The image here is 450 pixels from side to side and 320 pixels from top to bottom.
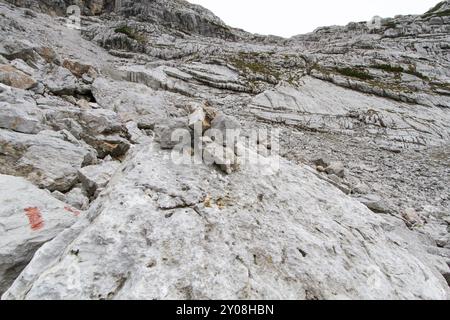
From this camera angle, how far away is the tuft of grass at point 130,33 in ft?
220

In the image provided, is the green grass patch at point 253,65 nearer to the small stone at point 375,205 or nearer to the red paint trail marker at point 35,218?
the small stone at point 375,205

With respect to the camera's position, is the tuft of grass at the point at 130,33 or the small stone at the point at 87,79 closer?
the small stone at the point at 87,79

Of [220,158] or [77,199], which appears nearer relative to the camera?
[220,158]

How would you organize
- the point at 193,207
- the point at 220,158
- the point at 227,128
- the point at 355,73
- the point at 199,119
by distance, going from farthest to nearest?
the point at 355,73, the point at 227,128, the point at 199,119, the point at 220,158, the point at 193,207

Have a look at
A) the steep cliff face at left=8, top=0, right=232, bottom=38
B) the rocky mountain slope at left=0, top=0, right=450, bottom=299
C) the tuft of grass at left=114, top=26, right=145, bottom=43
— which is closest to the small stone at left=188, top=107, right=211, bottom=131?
the rocky mountain slope at left=0, top=0, right=450, bottom=299

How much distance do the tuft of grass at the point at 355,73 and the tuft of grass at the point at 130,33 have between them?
45839 mm

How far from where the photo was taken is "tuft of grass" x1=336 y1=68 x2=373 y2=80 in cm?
5047

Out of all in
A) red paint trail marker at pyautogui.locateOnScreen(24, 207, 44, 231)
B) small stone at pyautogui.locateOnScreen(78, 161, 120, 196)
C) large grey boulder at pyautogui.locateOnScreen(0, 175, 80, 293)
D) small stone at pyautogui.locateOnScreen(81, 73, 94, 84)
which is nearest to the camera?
large grey boulder at pyautogui.locateOnScreen(0, 175, 80, 293)

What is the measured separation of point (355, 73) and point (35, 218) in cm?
5591

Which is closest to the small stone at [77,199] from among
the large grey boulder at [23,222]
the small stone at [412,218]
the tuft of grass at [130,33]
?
the large grey boulder at [23,222]

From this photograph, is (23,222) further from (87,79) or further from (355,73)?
(355,73)

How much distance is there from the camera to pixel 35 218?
5730mm

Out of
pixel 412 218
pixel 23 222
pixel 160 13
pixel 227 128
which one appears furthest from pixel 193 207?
pixel 160 13

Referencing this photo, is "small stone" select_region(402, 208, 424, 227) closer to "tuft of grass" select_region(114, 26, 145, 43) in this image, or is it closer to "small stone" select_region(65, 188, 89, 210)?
"small stone" select_region(65, 188, 89, 210)
